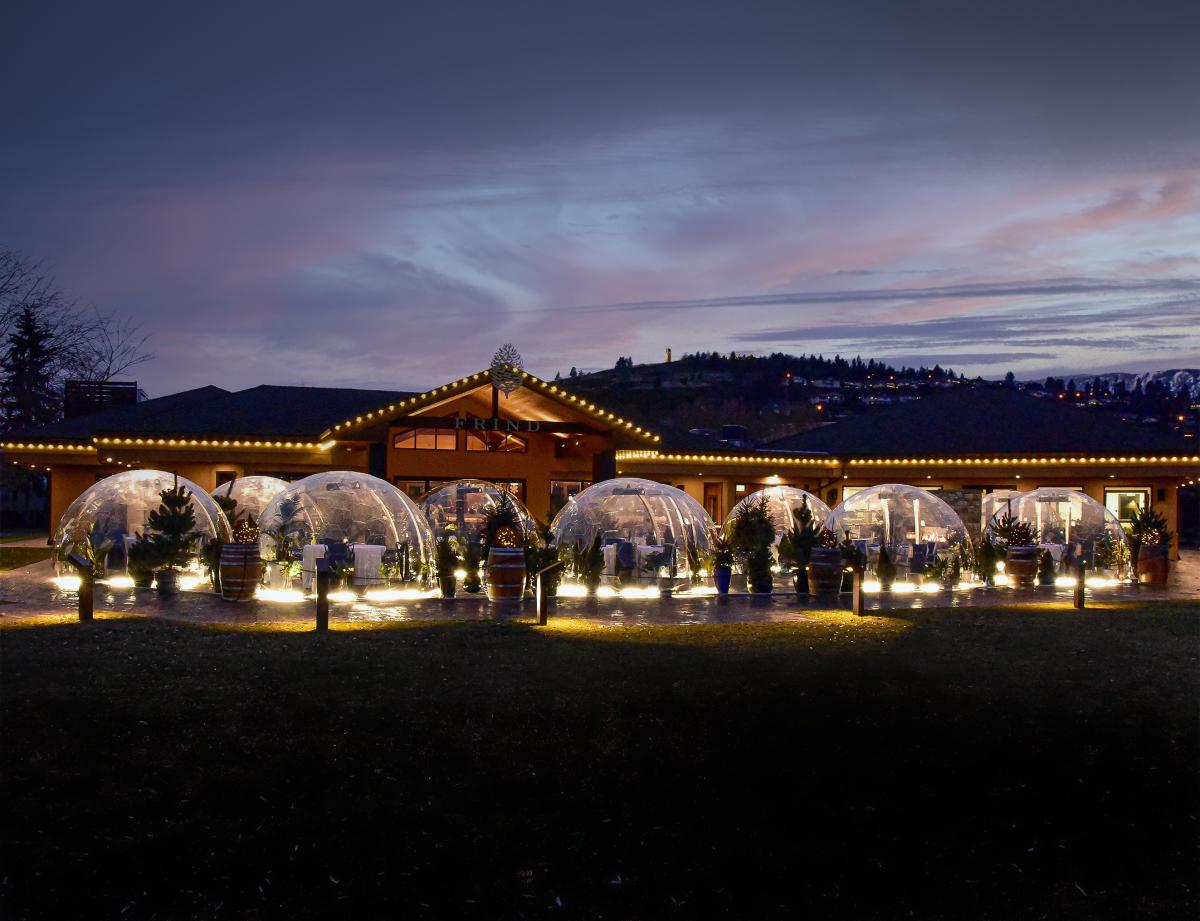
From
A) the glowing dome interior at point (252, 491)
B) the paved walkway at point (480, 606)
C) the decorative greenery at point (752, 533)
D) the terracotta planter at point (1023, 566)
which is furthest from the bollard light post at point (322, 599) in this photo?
the terracotta planter at point (1023, 566)

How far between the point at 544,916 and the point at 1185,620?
12.2 metres

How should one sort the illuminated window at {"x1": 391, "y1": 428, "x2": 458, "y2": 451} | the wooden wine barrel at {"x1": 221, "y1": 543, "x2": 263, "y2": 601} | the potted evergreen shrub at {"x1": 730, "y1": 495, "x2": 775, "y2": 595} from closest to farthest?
the wooden wine barrel at {"x1": 221, "y1": 543, "x2": 263, "y2": 601}, the potted evergreen shrub at {"x1": 730, "y1": 495, "x2": 775, "y2": 595}, the illuminated window at {"x1": 391, "y1": 428, "x2": 458, "y2": 451}

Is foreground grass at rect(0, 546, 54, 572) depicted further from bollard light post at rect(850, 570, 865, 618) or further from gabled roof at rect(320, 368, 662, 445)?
bollard light post at rect(850, 570, 865, 618)

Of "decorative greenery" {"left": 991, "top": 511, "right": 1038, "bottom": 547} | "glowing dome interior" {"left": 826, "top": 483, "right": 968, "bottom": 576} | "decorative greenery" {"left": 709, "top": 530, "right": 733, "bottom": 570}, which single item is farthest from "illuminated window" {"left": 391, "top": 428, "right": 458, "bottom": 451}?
"decorative greenery" {"left": 991, "top": 511, "right": 1038, "bottom": 547}

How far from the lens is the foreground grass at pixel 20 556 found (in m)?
23.1

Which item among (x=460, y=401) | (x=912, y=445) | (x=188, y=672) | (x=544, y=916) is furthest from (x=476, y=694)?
(x=912, y=445)

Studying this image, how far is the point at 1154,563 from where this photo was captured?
862 inches

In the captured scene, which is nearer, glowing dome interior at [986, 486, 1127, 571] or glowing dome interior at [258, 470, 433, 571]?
glowing dome interior at [258, 470, 433, 571]

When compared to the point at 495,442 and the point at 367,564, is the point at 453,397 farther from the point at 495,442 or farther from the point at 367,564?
the point at 367,564

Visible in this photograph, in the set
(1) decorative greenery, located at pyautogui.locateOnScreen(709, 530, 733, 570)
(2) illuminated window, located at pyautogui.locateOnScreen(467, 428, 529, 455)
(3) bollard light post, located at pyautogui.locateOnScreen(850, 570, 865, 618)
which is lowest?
(3) bollard light post, located at pyautogui.locateOnScreen(850, 570, 865, 618)

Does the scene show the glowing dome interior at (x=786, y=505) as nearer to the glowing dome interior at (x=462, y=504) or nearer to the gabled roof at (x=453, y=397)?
the gabled roof at (x=453, y=397)

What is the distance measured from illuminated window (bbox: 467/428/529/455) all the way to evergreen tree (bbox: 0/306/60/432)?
22424 millimetres

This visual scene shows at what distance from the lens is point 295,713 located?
9.41 metres

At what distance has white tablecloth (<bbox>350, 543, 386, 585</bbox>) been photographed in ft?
61.3
